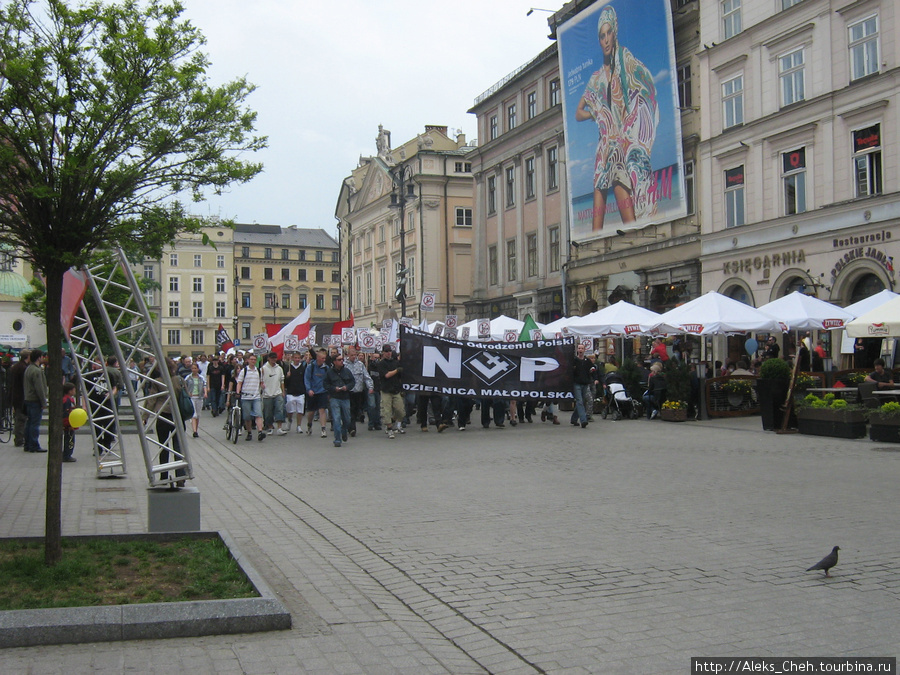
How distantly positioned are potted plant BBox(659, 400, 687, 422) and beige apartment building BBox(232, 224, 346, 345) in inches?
3956

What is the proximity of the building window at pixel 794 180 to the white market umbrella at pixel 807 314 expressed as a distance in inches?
293

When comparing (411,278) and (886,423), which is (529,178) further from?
(886,423)

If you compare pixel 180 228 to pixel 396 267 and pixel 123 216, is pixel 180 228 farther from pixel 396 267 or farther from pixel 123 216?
pixel 396 267

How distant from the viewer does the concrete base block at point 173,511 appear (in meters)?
7.84

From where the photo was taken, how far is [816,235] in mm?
28125

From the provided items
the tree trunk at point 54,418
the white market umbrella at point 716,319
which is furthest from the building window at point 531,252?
the tree trunk at point 54,418

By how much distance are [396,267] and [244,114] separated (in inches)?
2540

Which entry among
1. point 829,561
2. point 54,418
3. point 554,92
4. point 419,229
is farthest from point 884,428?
point 419,229

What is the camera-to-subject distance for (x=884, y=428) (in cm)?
1538

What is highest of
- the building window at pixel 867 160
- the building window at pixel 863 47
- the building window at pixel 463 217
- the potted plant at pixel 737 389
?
the building window at pixel 463 217

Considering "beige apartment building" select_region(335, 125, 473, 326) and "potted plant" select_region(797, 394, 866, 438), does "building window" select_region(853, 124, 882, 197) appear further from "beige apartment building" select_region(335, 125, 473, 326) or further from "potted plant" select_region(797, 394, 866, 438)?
"beige apartment building" select_region(335, 125, 473, 326)

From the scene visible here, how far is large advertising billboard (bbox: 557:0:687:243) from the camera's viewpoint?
3434 cm

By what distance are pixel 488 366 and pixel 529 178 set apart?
30.1 meters

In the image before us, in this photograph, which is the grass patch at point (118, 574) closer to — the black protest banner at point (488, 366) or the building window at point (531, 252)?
the black protest banner at point (488, 366)
